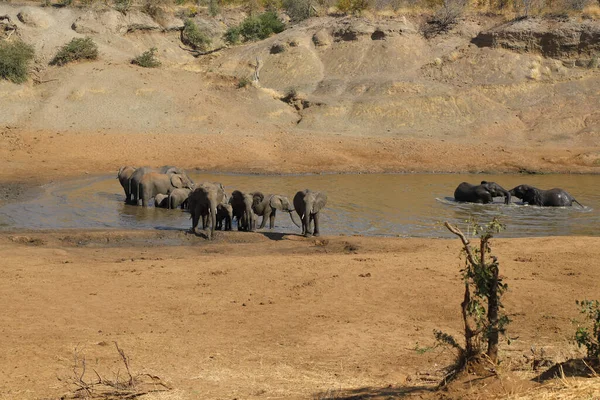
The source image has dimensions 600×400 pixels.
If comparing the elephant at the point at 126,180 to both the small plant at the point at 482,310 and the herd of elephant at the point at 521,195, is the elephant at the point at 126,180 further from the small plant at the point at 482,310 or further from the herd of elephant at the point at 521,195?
the small plant at the point at 482,310

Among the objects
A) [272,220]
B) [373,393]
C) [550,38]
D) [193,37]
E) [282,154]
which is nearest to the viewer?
[373,393]

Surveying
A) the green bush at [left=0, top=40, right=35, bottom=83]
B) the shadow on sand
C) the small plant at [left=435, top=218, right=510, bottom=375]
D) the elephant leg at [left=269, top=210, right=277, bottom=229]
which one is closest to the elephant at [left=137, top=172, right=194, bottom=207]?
the elephant leg at [left=269, top=210, right=277, bottom=229]

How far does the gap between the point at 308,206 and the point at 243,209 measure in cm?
185

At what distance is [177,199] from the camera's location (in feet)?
69.1

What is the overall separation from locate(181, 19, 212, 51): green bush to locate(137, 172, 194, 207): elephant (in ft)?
89.7

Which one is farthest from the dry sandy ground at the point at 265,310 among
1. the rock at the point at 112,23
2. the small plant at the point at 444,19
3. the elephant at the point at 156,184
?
the small plant at the point at 444,19

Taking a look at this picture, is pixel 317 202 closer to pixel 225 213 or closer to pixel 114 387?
pixel 225 213

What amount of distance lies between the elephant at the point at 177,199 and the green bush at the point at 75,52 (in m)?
21.5

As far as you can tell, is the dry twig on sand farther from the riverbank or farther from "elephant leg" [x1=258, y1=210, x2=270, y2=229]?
the riverbank

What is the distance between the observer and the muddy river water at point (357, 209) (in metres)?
18.9

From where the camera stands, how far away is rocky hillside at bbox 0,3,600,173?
1427 inches

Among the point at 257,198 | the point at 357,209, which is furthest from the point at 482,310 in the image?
the point at 357,209

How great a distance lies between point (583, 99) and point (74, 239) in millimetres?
30431

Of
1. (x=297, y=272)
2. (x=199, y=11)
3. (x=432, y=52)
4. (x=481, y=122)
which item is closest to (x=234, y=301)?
(x=297, y=272)
